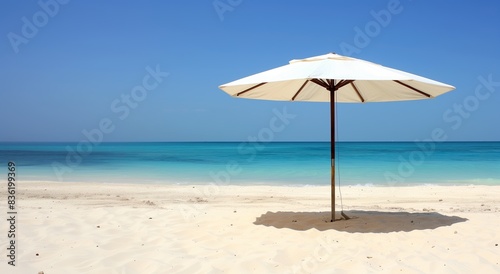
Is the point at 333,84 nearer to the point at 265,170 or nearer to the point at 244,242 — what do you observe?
the point at 244,242

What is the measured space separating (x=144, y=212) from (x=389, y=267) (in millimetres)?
4052

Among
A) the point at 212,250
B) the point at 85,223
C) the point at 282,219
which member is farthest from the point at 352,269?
the point at 85,223

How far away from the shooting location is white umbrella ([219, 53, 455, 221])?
4637mm

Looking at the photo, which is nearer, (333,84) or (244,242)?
(244,242)

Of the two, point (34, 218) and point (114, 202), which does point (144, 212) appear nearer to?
point (34, 218)

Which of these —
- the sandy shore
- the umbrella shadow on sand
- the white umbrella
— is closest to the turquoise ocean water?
the umbrella shadow on sand

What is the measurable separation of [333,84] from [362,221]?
1.91 m

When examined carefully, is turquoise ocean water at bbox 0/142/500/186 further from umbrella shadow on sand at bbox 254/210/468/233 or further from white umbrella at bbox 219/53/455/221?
white umbrella at bbox 219/53/455/221

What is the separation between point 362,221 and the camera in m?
5.63

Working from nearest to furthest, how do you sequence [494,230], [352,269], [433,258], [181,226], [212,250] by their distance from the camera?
[352,269]
[433,258]
[212,250]
[494,230]
[181,226]

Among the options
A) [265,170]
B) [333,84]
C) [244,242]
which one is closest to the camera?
[244,242]

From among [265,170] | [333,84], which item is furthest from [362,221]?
[265,170]

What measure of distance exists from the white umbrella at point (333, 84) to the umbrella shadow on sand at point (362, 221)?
0.36 metres

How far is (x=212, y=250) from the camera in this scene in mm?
4227
